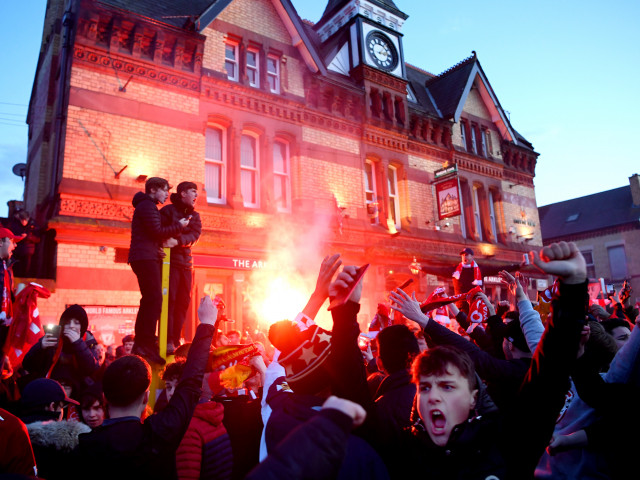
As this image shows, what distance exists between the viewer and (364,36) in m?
16.9

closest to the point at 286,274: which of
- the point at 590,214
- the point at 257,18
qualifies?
the point at 257,18

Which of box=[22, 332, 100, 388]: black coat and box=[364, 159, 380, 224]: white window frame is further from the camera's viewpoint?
box=[364, 159, 380, 224]: white window frame

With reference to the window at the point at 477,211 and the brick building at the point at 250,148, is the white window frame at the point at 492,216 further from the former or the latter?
the window at the point at 477,211

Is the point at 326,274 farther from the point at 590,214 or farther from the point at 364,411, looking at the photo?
the point at 590,214

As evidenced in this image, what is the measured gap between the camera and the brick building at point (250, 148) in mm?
10617

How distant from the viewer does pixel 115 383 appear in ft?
8.37

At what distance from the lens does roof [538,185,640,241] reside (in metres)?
34.4

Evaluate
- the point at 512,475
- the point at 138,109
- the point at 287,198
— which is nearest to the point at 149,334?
the point at 512,475

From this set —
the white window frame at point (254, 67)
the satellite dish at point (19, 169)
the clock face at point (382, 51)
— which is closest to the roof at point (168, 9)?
A: the white window frame at point (254, 67)

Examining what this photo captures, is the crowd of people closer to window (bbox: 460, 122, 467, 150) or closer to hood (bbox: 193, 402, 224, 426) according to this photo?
hood (bbox: 193, 402, 224, 426)

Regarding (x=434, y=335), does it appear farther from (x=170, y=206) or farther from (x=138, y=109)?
(x=138, y=109)

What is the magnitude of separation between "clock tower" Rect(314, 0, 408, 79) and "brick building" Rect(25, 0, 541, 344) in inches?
2.4

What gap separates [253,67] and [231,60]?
740 mm

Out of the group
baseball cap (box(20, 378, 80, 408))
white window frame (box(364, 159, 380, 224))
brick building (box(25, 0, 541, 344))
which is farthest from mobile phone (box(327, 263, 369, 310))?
white window frame (box(364, 159, 380, 224))
